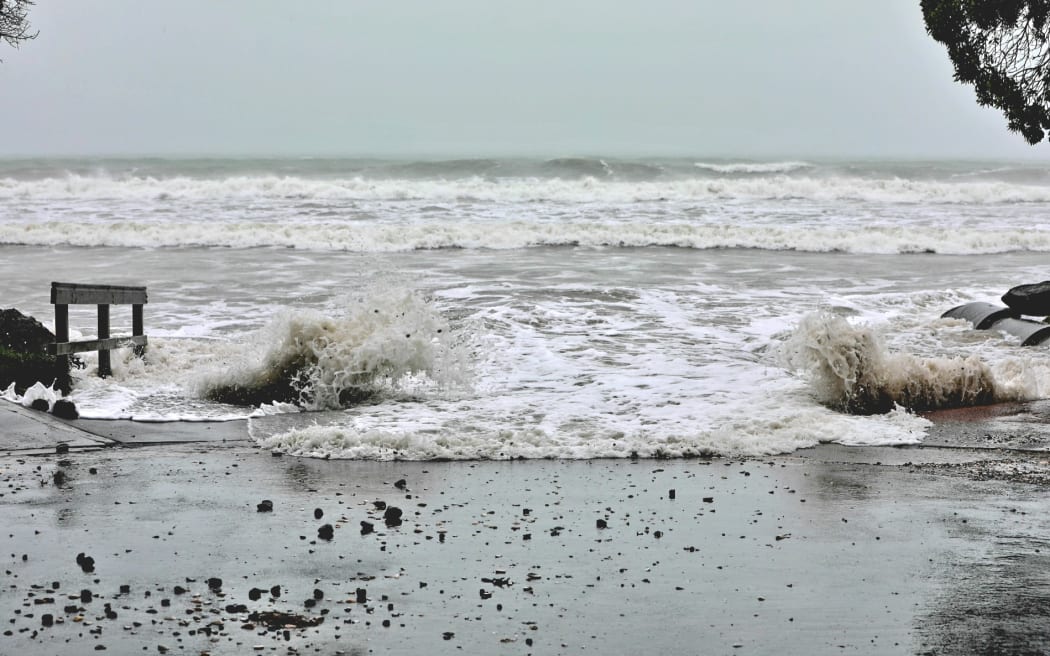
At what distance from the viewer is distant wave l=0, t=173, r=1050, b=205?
4900cm

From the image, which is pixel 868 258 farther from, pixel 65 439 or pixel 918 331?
pixel 65 439

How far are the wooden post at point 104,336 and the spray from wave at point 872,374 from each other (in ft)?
25.0

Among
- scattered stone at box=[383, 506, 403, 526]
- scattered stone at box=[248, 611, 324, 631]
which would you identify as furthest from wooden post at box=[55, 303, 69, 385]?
scattered stone at box=[248, 611, 324, 631]

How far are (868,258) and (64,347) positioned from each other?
22706 mm

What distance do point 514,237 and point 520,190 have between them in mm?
18691

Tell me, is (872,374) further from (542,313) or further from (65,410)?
(65,410)

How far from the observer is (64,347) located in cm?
1195

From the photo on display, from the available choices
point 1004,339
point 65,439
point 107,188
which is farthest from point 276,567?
point 107,188

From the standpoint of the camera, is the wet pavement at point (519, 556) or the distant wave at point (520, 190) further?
the distant wave at point (520, 190)

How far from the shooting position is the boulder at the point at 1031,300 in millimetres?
16531

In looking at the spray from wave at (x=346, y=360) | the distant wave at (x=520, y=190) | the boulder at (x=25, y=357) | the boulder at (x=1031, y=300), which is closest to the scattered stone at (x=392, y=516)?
the spray from wave at (x=346, y=360)

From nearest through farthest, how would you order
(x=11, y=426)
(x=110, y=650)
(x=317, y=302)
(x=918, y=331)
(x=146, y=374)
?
(x=110, y=650) < (x=11, y=426) < (x=146, y=374) < (x=918, y=331) < (x=317, y=302)

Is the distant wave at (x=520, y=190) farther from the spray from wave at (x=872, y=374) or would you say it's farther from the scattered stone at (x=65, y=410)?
the scattered stone at (x=65, y=410)

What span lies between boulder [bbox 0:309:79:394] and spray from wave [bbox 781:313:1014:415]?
7716mm
